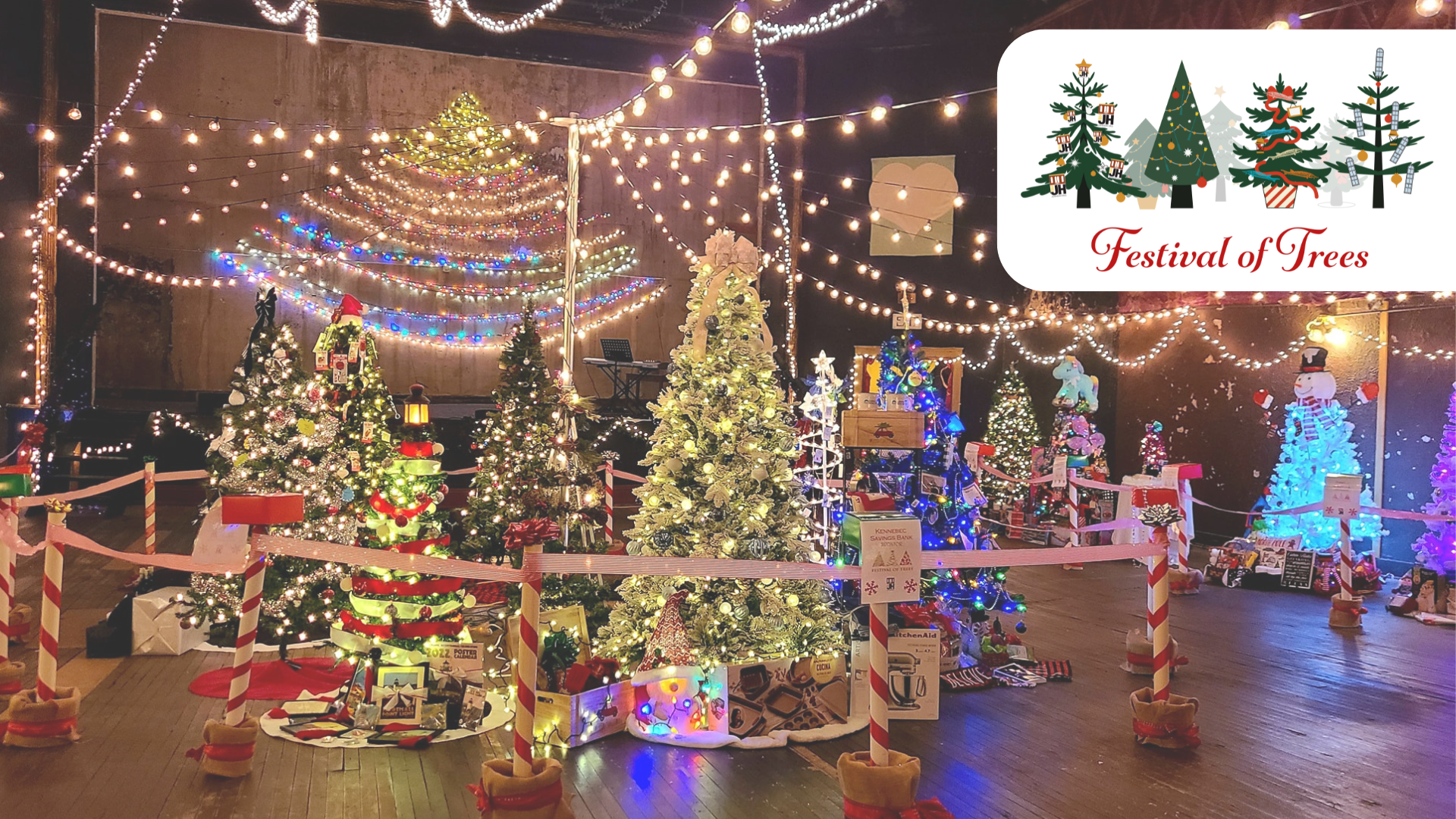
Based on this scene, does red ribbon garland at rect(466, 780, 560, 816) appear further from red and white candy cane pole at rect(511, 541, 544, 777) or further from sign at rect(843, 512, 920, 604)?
sign at rect(843, 512, 920, 604)

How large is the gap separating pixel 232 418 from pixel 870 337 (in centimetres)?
1081

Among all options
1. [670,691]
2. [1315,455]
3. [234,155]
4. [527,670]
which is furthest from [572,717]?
[234,155]

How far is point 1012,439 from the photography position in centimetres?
1285

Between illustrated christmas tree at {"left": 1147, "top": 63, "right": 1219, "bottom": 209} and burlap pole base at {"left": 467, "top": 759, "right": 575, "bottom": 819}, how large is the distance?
16.8 feet

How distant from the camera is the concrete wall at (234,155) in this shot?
44.0ft

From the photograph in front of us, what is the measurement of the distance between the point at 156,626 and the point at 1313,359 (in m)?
10.1

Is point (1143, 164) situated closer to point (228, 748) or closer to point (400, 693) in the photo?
point (400, 693)

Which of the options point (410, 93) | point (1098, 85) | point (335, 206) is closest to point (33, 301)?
point (335, 206)

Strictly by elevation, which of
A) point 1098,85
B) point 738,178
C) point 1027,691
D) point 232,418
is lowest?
point 1027,691

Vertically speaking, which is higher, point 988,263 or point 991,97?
point 991,97

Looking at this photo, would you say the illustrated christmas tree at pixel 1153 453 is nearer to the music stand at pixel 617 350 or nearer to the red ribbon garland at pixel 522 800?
the music stand at pixel 617 350

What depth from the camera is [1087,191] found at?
247 inches

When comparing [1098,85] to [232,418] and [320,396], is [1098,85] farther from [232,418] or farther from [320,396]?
[232,418]

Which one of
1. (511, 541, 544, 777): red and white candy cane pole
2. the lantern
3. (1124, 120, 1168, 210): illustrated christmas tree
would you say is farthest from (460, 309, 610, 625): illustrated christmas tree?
(1124, 120, 1168, 210): illustrated christmas tree
